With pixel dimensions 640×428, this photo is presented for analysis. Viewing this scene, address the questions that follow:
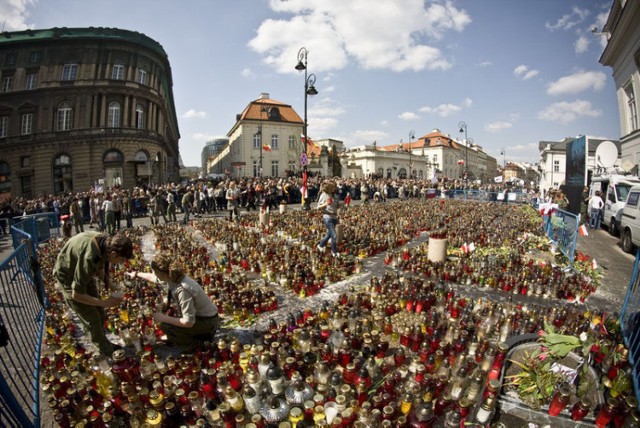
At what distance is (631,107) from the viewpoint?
71.9 feet

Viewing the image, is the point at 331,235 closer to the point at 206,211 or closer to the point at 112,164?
the point at 206,211

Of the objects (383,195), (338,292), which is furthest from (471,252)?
(383,195)

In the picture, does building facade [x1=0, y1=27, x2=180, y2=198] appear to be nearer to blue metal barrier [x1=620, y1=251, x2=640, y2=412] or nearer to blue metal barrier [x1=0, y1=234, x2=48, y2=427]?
blue metal barrier [x1=0, y1=234, x2=48, y2=427]

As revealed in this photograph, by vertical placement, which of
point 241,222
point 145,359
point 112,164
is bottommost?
point 145,359

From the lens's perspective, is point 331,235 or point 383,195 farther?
point 383,195

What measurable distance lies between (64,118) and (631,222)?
150ft

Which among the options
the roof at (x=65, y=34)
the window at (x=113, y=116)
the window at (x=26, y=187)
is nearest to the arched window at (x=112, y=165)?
the window at (x=113, y=116)

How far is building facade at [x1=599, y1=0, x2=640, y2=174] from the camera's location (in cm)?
1903

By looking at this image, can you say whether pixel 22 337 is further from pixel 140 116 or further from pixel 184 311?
pixel 140 116

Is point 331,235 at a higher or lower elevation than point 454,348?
higher

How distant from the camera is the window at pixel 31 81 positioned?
35.0m

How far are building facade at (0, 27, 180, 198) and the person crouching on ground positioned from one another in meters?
35.0

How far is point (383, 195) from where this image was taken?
28.6m

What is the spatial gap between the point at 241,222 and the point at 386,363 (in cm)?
1167
